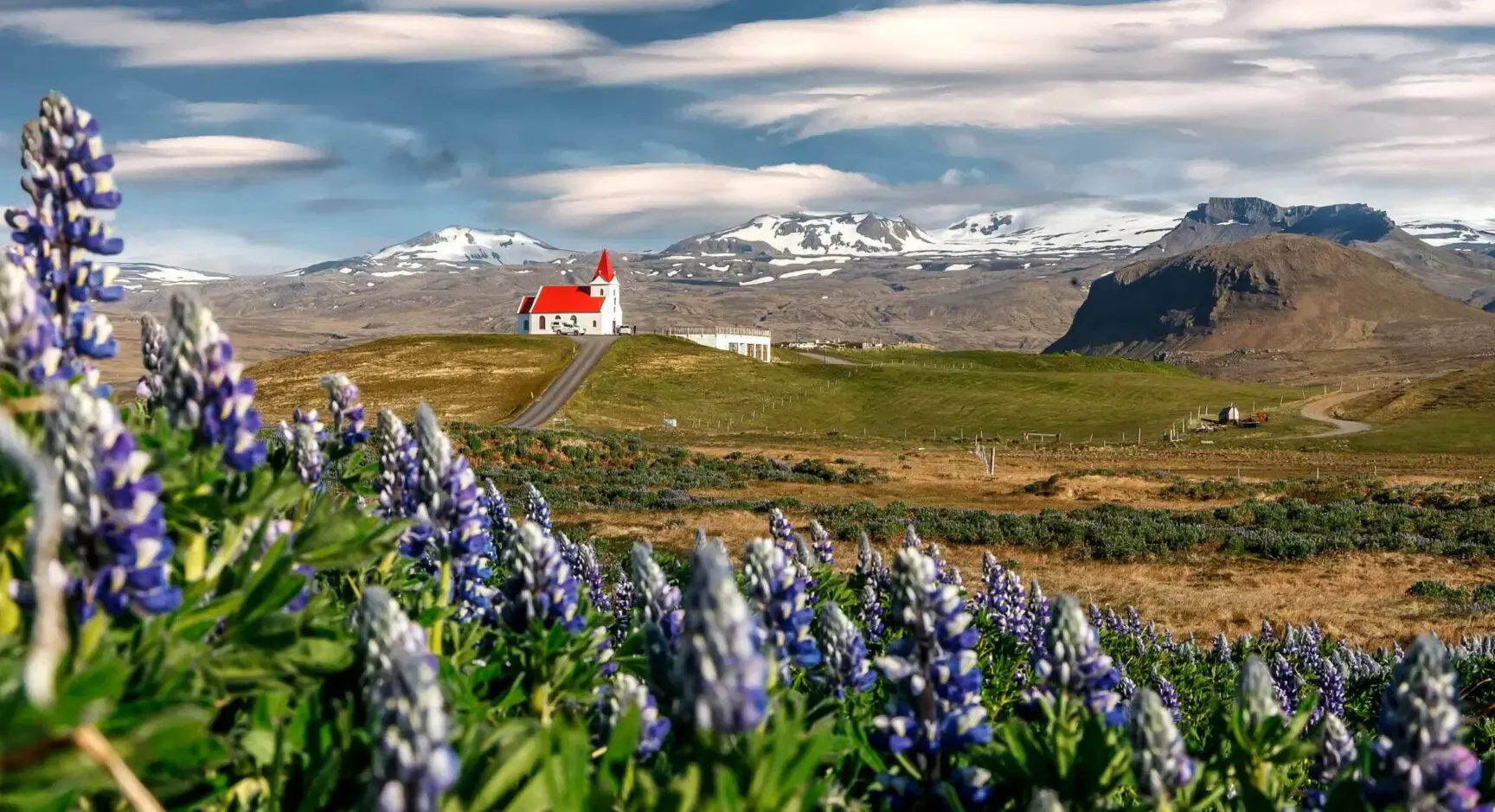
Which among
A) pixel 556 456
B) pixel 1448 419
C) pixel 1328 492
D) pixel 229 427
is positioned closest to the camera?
pixel 229 427

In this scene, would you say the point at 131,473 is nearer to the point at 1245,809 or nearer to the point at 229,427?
the point at 229,427

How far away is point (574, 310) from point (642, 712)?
144 metres

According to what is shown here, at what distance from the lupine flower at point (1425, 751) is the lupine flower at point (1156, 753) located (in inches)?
18.8

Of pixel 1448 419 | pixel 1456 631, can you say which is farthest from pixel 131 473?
pixel 1448 419

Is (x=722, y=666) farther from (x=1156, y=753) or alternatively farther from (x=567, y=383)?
(x=567, y=383)

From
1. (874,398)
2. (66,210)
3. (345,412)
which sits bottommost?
(874,398)

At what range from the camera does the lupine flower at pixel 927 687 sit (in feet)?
10.9

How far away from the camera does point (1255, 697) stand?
3498mm

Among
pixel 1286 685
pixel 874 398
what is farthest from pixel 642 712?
pixel 874 398

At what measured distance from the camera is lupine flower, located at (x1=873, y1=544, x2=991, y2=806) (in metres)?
3.32

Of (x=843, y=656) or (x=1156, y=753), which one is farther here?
(x=843, y=656)

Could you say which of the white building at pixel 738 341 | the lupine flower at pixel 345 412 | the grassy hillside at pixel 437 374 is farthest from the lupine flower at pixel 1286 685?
the white building at pixel 738 341

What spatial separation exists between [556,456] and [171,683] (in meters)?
54.7

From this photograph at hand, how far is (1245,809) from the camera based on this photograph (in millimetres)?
2674
